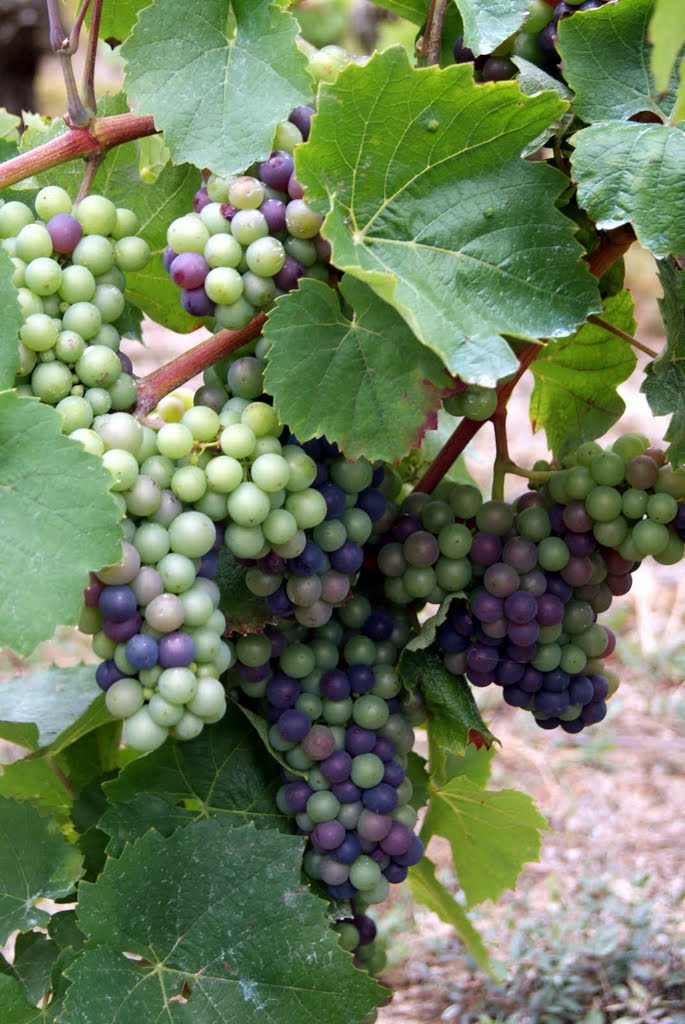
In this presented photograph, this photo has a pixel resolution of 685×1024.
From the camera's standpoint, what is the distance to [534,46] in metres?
0.91

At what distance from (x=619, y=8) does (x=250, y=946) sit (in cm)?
81

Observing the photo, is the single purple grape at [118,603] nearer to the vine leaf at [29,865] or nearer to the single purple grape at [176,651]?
the single purple grape at [176,651]

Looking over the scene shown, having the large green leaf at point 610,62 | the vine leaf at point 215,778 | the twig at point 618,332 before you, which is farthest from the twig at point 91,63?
the vine leaf at point 215,778

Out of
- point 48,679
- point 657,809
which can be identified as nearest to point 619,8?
point 48,679

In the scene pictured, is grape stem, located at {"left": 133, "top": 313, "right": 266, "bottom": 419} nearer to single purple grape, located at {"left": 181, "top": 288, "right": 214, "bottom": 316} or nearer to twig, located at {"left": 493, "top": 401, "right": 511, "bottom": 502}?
single purple grape, located at {"left": 181, "top": 288, "right": 214, "bottom": 316}

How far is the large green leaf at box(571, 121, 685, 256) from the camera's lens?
80 centimetres

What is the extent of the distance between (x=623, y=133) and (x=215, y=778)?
26.3 inches

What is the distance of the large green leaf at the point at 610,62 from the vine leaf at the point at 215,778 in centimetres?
63

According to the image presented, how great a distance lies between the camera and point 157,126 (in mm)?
823

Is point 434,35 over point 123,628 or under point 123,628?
over

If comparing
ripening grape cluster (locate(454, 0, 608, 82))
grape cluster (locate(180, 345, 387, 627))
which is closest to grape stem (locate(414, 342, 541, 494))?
grape cluster (locate(180, 345, 387, 627))

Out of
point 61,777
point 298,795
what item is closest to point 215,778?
point 298,795

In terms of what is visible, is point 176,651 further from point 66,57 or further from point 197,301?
point 66,57

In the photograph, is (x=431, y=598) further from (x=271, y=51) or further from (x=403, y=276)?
(x=271, y=51)
